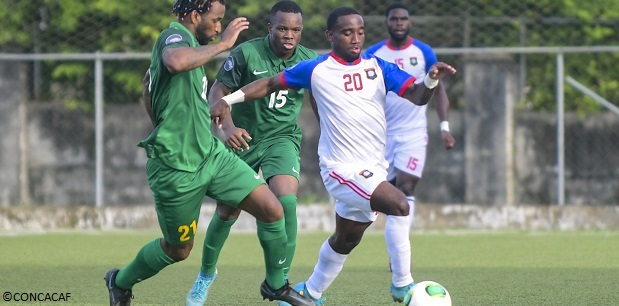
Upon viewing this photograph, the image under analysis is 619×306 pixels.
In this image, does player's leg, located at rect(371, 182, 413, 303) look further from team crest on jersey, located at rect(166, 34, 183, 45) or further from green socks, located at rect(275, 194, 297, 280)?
team crest on jersey, located at rect(166, 34, 183, 45)

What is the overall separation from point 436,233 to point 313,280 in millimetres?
6669

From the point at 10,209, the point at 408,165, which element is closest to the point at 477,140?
the point at 408,165

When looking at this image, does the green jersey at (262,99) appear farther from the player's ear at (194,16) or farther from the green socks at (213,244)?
the player's ear at (194,16)

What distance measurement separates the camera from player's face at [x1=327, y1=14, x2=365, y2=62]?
7.60 meters

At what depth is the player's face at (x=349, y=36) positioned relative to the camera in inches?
299

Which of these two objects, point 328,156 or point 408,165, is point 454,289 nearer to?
point 328,156

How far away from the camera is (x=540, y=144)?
14875mm

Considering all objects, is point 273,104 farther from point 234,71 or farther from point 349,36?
point 349,36

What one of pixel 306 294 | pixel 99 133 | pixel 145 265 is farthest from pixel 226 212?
pixel 99 133

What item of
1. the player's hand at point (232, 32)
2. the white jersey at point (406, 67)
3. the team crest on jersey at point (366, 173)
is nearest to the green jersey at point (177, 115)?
the player's hand at point (232, 32)

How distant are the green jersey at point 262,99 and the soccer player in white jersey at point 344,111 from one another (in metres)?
0.82

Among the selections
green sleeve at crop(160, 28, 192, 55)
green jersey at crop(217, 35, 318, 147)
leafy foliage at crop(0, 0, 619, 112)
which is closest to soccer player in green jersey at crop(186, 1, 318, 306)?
green jersey at crop(217, 35, 318, 147)

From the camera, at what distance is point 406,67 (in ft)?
35.8

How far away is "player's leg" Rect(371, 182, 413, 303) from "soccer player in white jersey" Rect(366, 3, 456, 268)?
333 centimetres
